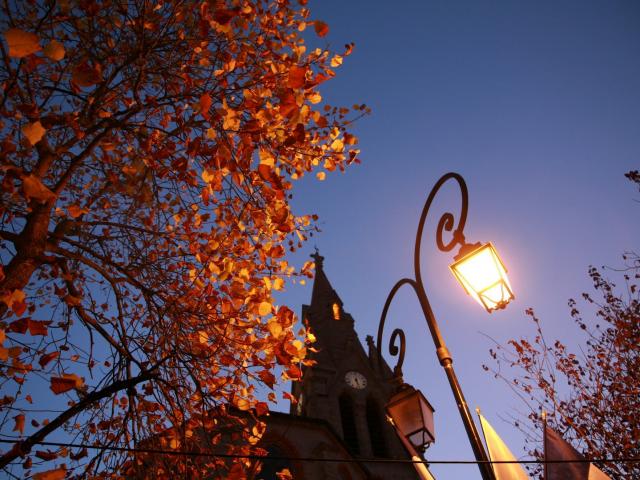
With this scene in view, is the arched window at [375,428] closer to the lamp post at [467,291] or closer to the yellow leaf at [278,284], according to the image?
the yellow leaf at [278,284]

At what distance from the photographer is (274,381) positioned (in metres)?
5.24

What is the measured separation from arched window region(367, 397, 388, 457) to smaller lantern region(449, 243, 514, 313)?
80.4ft

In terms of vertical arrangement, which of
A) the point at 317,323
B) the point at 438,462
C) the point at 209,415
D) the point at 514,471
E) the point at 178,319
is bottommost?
the point at 514,471

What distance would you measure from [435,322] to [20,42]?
14.5 ft

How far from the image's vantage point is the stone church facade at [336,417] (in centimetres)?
1908

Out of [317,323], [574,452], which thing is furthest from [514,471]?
[317,323]

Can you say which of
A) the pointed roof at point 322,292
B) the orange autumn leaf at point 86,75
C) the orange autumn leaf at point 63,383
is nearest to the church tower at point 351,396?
the pointed roof at point 322,292

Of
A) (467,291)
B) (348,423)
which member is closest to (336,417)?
(348,423)

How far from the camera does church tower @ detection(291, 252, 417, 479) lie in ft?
83.0

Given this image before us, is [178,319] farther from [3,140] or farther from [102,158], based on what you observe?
[3,140]

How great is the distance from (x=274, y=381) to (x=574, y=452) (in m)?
3.25

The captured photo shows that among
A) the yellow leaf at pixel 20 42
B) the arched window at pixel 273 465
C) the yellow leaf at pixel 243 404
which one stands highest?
the yellow leaf at pixel 20 42

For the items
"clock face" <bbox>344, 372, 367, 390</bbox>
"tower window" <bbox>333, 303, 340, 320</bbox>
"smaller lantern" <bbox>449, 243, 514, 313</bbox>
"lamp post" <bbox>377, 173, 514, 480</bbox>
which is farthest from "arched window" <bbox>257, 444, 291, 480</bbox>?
"smaller lantern" <bbox>449, 243, 514, 313</bbox>

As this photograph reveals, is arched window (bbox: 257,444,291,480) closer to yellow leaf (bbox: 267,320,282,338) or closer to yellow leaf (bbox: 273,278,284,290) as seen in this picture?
yellow leaf (bbox: 273,278,284,290)
